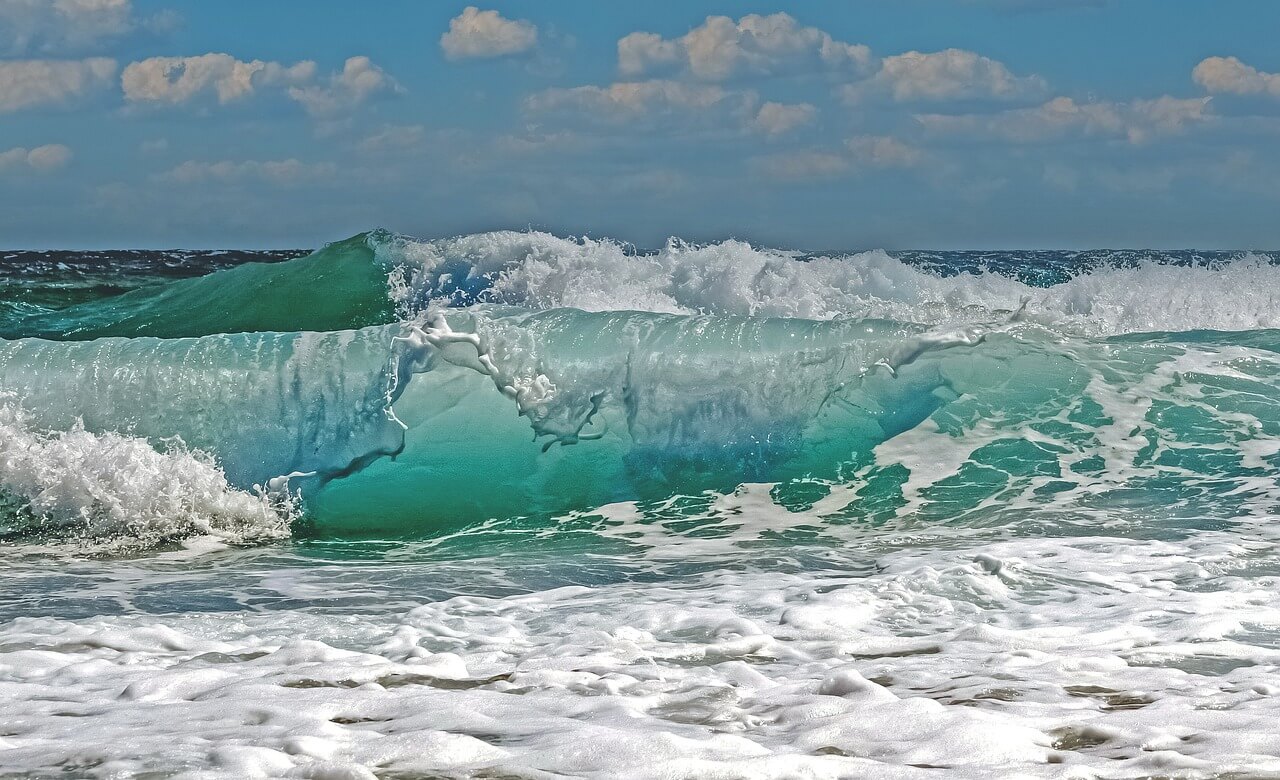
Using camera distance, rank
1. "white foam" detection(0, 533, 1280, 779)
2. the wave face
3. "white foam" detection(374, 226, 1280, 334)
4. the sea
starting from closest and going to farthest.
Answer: "white foam" detection(0, 533, 1280, 779) < the sea < the wave face < "white foam" detection(374, 226, 1280, 334)

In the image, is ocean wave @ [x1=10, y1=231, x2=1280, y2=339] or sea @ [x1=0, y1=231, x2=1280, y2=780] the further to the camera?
ocean wave @ [x1=10, y1=231, x2=1280, y2=339]

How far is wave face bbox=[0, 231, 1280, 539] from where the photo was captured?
25.5 feet

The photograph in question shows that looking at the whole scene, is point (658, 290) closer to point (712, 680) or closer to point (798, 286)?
point (798, 286)

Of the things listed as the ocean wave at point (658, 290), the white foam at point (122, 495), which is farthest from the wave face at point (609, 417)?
the ocean wave at point (658, 290)

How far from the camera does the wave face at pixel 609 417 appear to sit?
7.78m

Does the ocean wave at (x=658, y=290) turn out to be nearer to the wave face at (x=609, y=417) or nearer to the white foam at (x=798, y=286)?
the white foam at (x=798, y=286)

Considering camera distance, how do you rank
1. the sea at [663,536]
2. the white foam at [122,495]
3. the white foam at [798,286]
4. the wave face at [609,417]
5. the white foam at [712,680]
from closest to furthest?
the white foam at [712,680] → the sea at [663,536] → the white foam at [122,495] → the wave face at [609,417] → the white foam at [798,286]

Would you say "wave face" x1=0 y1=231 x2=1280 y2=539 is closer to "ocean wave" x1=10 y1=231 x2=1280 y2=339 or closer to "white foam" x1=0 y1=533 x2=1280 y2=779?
"ocean wave" x1=10 y1=231 x2=1280 y2=339

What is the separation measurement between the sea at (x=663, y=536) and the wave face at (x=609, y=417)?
0.03m

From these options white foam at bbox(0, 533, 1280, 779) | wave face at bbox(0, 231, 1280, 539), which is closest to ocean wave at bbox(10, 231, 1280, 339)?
wave face at bbox(0, 231, 1280, 539)

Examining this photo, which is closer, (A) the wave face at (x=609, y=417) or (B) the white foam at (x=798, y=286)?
(A) the wave face at (x=609, y=417)

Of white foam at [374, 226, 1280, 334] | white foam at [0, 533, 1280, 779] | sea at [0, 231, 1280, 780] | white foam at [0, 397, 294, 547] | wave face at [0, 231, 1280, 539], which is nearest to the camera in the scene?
white foam at [0, 533, 1280, 779]

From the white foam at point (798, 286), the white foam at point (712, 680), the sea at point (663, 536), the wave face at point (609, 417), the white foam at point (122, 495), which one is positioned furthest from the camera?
the white foam at point (798, 286)

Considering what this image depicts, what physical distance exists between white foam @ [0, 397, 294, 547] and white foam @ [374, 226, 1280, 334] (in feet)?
16.2
